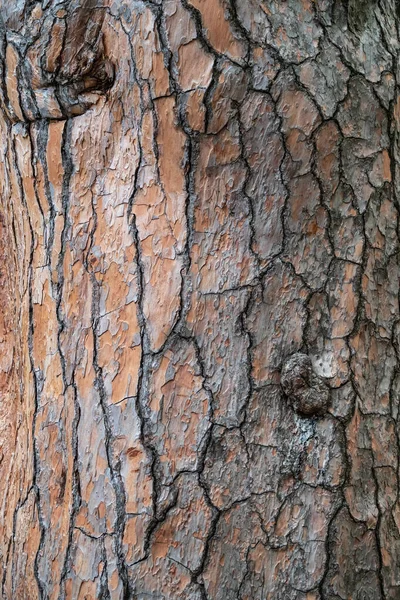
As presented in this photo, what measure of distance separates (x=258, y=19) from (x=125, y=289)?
0.52 metres

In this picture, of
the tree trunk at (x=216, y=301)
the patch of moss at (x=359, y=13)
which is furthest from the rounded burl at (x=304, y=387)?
the patch of moss at (x=359, y=13)

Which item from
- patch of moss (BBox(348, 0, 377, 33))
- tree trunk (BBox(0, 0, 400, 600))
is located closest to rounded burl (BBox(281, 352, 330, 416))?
tree trunk (BBox(0, 0, 400, 600))

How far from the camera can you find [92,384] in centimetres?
106

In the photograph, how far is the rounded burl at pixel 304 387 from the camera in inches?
38.9

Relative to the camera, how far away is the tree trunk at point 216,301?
98 cm

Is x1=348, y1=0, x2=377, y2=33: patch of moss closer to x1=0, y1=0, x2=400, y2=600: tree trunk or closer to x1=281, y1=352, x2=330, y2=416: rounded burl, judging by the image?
x1=0, y1=0, x2=400, y2=600: tree trunk

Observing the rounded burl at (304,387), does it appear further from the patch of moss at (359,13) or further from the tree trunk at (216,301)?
the patch of moss at (359,13)

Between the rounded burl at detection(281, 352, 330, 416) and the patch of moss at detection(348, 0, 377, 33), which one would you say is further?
the patch of moss at detection(348, 0, 377, 33)

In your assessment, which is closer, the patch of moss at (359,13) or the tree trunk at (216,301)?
the tree trunk at (216,301)

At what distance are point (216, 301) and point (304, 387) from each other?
204mm

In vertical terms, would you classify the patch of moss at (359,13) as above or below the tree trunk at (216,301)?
above

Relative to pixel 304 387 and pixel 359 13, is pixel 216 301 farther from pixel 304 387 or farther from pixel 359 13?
pixel 359 13

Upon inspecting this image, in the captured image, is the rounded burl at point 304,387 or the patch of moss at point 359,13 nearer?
the rounded burl at point 304,387

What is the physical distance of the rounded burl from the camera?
0.99m
